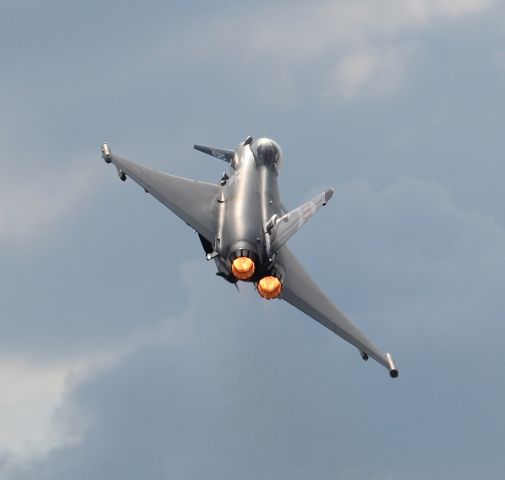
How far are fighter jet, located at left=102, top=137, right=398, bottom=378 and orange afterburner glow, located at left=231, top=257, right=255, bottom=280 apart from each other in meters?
0.08

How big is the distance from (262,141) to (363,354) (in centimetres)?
2401

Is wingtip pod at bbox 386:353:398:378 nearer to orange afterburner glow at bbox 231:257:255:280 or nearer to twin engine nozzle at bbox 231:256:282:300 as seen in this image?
twin engine nozzle at bbox 231:256:282:300

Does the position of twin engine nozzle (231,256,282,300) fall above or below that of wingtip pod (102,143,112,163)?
below

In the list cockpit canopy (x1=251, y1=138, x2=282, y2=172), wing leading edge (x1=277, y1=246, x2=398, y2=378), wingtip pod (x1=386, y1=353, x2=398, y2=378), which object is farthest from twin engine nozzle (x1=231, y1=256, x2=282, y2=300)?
cockpit canopy (x1=251, y1=138, x2=282, y2=172)

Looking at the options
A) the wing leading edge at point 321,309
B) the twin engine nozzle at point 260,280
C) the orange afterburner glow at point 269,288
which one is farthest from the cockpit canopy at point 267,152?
the orange afterburner glow at point 269,288

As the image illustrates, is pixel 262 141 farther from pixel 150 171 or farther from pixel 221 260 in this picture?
pixel 221 260

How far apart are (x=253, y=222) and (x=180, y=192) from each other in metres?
10.7

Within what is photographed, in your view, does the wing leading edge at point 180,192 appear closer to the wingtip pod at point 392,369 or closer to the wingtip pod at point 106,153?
the wingtip pod at point 106,153

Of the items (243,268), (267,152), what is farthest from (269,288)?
(267,152)

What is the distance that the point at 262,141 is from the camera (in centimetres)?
10400

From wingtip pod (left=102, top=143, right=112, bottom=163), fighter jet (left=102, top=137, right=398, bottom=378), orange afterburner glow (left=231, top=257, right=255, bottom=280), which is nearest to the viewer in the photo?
orange afterburner glow (left=231, top=257, right=255, bottom=280)

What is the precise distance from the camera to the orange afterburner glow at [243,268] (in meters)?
84.3

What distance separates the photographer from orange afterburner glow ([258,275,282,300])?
280 ft

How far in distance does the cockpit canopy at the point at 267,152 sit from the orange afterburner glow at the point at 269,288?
63.3 feet
